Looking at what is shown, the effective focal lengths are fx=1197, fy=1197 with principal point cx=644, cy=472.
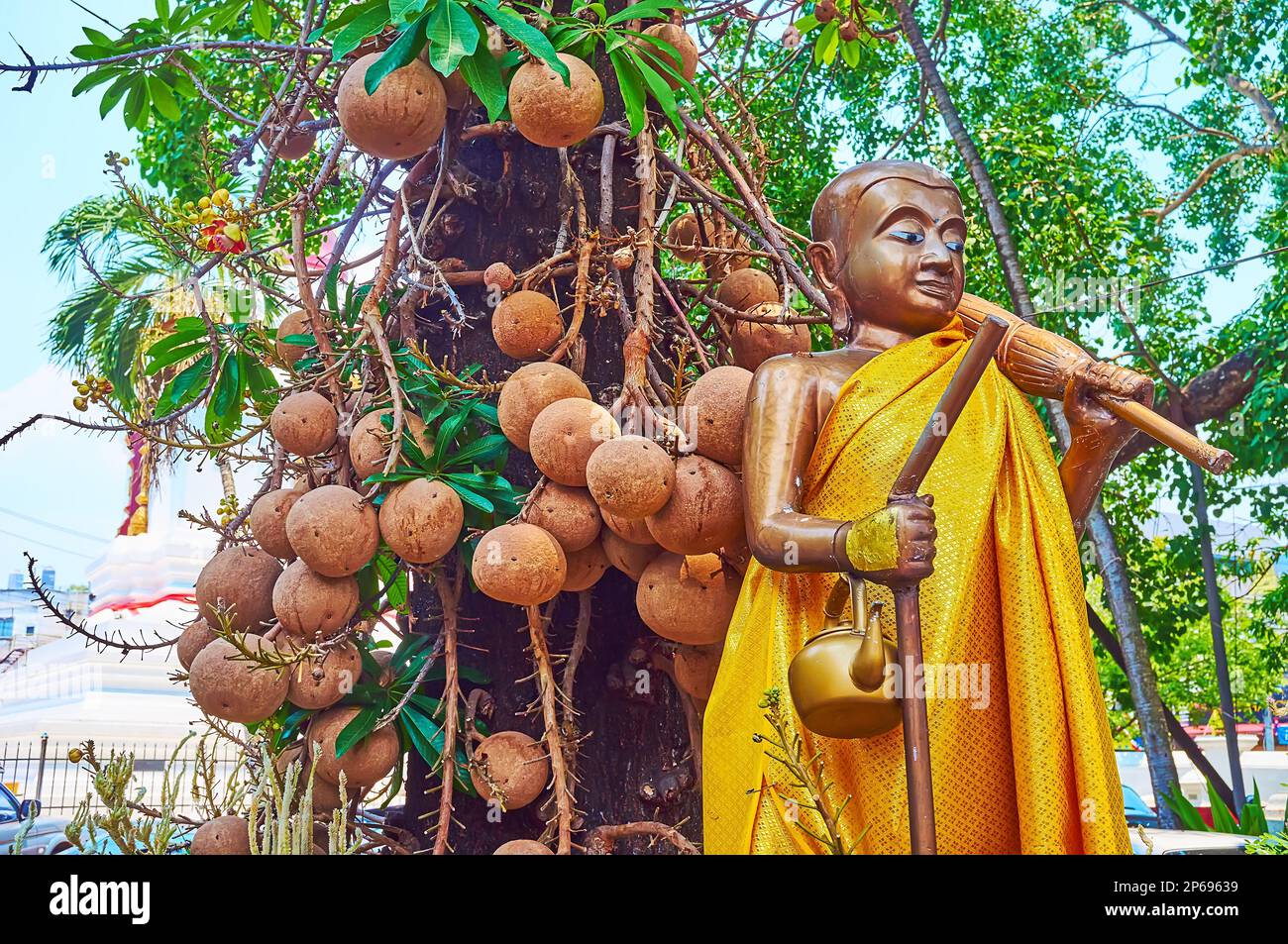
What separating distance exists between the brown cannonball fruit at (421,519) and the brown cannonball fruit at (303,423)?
0.64 ft

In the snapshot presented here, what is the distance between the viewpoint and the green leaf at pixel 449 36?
187 cm

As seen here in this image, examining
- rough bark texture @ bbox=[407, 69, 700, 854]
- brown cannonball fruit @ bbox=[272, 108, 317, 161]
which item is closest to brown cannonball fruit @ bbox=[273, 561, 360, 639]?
rough bark texture @ bbox=[407, 69, 700, 854]

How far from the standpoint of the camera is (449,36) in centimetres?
190

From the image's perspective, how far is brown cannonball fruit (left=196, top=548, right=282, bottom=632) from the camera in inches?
77.7

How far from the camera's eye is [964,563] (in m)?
1.71

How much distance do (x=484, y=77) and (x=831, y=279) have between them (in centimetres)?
67

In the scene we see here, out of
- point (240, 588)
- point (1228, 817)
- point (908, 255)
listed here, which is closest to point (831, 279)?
point (908, 255)

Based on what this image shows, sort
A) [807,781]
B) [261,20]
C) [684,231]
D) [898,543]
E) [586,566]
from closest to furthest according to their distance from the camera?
1. [807,781]
2. [898,543]
3. [586,566]
4. [684,231]
5. [261,20]

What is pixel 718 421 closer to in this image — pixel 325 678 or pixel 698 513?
pixel 698 513

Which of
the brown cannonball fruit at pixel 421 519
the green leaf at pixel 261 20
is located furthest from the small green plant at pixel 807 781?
the green leaf at pixel 261 20
